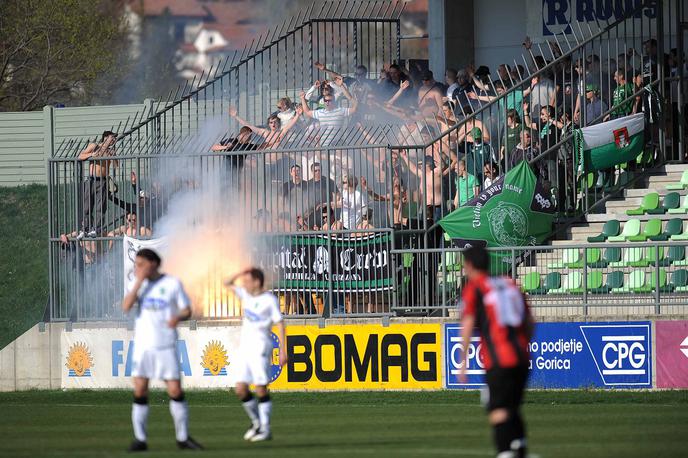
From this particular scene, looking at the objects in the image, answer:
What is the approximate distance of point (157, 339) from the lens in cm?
1466

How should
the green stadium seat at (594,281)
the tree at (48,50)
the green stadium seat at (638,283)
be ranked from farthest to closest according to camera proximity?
the tree at (48,50) < the green stadium seat at (594,281) < the green stadium seat at (638,283)

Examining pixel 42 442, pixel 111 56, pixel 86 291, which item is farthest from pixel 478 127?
pixel 111 56

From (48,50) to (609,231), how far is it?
25.4m

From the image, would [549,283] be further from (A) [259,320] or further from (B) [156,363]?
(B) [156,363]

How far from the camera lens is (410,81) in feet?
90.2

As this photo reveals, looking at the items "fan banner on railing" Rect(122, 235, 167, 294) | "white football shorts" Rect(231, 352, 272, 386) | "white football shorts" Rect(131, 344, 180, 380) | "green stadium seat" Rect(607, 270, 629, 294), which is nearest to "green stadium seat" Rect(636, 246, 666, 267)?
"green stadium seat" Rect(607, 270, 629, 294)

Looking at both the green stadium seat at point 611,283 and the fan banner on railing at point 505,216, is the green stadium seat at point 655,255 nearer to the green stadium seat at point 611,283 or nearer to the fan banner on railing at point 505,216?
the green stadium seat at point 611,283

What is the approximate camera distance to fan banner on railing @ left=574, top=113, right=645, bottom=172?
24.7m

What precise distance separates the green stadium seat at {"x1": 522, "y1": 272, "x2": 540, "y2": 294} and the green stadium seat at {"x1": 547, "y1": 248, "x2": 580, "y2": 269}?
13.9 inches

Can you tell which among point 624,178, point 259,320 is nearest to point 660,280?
point 624,178

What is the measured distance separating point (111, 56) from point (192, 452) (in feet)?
120

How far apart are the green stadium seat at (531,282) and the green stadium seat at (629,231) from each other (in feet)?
6.46

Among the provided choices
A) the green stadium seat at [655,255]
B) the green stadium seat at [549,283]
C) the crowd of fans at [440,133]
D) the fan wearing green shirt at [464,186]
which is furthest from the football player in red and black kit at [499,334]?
the fan wearing green shirt at [464,186]

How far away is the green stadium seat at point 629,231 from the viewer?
23359mm
